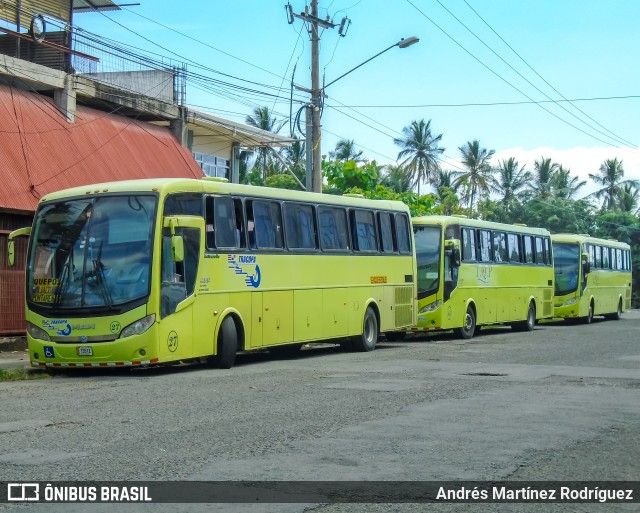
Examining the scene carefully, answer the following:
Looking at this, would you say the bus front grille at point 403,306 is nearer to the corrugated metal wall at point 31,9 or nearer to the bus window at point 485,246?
the bus window at point 485,246

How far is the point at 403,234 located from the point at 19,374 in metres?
11.5

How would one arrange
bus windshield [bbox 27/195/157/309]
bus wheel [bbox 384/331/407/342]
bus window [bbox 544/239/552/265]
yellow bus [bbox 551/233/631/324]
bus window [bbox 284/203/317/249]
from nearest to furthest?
bus windshield [bbox 27/195/157/309] → bus window [bbox 284/203/317/249] → bus wheel [bbox 384/331/407/342] → bus window [bbox 544/239/552/265] → yellow bus [bbox 551/233/631/324]

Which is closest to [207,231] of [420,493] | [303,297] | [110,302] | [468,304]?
[110,302]

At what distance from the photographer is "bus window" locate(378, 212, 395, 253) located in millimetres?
24734

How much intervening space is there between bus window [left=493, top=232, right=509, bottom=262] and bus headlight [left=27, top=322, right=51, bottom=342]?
58.8ft

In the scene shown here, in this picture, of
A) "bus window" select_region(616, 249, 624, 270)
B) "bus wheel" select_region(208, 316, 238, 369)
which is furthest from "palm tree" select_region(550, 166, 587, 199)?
"bus wheel" select_region(208, 316, 238, 369)

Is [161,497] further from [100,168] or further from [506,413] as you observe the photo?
[100,168]

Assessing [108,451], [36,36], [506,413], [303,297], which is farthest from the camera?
[36,36]

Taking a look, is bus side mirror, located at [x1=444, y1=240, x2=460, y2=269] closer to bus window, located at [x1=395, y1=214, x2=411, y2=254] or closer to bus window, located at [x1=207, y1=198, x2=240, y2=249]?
bus window, located at [x1=395, y1=214, x2=411, y2=254]

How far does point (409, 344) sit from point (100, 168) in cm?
885

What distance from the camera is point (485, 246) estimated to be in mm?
31375

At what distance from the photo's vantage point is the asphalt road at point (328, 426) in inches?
319

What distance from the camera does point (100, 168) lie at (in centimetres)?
2617

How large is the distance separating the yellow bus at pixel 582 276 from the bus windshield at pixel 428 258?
12962mm
